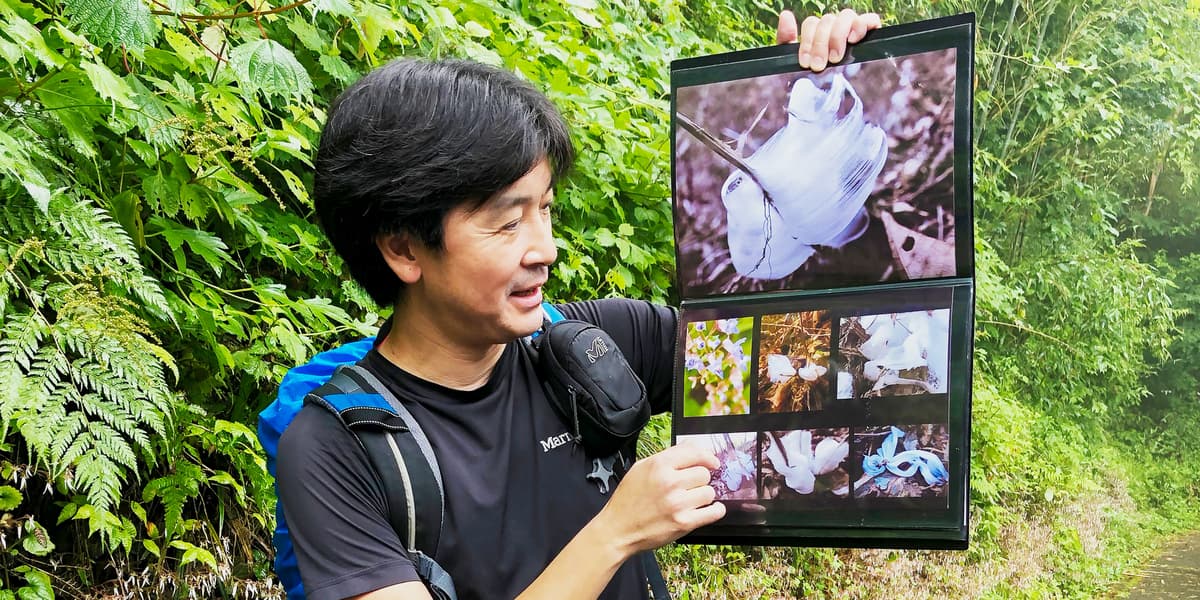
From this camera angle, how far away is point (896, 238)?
1359 mm

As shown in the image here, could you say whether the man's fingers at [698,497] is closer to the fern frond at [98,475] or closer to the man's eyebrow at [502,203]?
the man's eyebrow at [502,203]

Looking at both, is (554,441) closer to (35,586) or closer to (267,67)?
(267,67)

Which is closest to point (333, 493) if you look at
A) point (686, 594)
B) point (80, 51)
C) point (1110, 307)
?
point (80, 51)

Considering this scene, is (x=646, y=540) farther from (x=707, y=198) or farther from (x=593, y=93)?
(x=593, y=93)

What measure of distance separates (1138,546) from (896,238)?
8237 mm

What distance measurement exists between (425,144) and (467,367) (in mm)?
302

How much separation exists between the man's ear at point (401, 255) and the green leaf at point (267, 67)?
1.66ft

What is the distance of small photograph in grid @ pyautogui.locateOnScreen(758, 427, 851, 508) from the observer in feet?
4.32

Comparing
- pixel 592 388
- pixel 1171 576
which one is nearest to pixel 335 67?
pixel 592 388

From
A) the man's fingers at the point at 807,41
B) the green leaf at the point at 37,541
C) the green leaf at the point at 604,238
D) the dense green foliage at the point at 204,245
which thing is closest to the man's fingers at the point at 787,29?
the man's fingers at the point at 807,41

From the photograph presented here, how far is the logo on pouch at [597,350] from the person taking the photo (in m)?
1.38

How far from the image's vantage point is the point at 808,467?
133 centimetres

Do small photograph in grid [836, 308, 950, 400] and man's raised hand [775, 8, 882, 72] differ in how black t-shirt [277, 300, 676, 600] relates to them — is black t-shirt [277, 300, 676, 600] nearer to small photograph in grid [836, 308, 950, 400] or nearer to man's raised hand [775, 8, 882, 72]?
small photograph in grid [836, 308, 950, 400]

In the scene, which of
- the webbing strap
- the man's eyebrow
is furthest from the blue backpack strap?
the man's eyebrow
